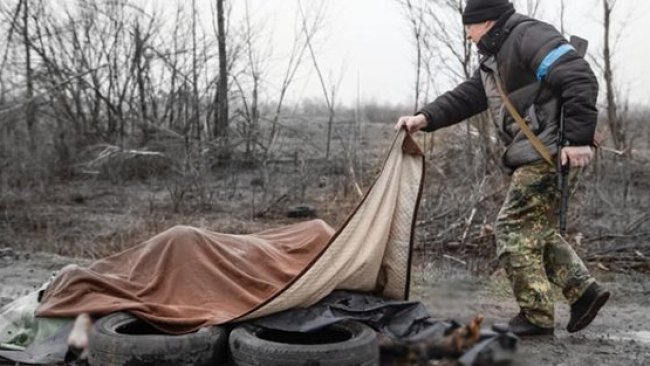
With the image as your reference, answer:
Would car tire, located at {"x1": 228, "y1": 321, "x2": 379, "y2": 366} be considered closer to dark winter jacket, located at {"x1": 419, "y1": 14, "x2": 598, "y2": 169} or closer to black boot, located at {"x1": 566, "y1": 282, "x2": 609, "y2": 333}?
black boot, located at {"x1": 566, "y1": 282, "x2": 609, "y2": 333}

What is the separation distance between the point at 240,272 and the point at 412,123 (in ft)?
4.92

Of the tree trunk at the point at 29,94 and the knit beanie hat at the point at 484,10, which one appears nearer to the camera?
the knit beanie hat at the point at 484,10

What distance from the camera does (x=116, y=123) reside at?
15.7m

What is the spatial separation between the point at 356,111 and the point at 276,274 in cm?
851

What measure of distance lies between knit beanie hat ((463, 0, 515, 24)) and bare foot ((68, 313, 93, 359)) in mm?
3037

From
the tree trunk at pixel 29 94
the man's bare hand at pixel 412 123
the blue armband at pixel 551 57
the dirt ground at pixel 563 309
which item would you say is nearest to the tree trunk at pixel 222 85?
the tree trunk at pixel 29 94

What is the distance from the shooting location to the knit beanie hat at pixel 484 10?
4.62 m

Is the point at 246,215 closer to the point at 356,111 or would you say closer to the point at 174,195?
the point at 174,195

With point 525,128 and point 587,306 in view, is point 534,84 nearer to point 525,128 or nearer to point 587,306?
point 525,128

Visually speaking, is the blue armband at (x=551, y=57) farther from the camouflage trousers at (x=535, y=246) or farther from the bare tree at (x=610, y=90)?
the bare tree at (x=610, y=90)

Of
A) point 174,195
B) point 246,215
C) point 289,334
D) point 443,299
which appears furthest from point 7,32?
point 443,299

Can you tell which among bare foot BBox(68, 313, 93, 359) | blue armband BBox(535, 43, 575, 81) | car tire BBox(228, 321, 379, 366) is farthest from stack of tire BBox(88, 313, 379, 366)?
blue armband BBox(535, 43, 575, 81)

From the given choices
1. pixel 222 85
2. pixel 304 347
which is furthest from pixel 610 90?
pixel 304 347

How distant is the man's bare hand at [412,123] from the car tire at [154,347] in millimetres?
1761
